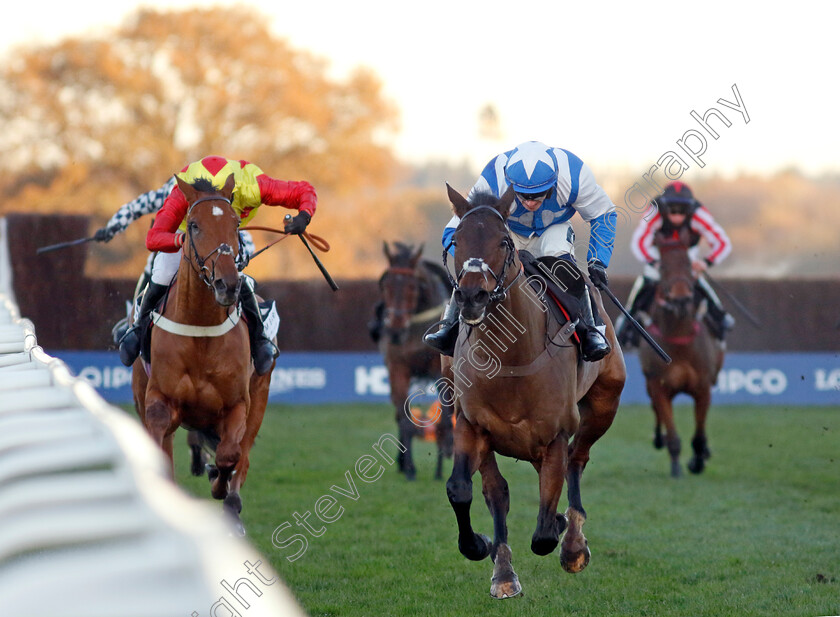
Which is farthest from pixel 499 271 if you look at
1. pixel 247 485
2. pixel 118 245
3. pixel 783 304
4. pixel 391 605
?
pixel 118 245

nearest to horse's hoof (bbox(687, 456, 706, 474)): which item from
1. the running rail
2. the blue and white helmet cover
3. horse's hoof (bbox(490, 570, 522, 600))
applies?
horse's hoof (bbox(490, 570, 522, 600))

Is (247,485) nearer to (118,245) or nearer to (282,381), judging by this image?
(282,381)

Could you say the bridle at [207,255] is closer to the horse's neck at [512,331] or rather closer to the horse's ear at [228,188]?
the horse's ear at [228,188]

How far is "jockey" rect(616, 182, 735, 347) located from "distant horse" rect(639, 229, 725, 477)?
15 cm

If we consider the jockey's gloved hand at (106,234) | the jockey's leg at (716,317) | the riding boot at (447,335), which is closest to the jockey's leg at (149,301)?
the jockey's gloved hand at (106,234)

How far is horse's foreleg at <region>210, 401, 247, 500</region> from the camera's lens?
17.8 ft

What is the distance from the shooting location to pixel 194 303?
527 cm

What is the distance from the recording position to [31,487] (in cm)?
166

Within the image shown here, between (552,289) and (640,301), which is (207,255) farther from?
(640,301)

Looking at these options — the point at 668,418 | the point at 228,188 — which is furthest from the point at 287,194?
the point at 668,418

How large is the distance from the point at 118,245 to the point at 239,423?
19.4 metres

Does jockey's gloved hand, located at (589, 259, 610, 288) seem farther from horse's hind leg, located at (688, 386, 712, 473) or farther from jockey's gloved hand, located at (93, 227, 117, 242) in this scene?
horse's hind leg, located at (688, 386, 712, 473)

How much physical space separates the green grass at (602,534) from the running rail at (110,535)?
2972 mm

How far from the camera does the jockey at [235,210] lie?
17.7ft
